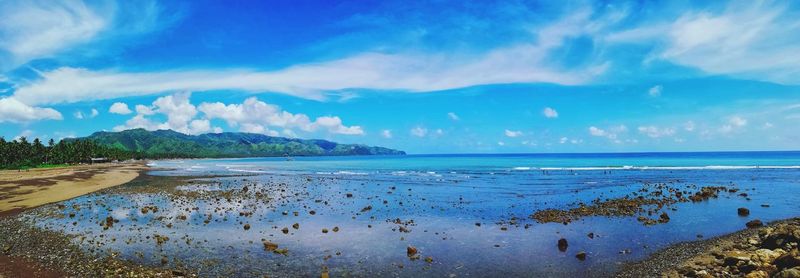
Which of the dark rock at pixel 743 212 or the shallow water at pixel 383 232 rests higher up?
the dark rock at pixel 743 212

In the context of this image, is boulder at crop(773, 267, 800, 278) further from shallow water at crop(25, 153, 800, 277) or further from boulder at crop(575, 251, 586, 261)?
boulder at crop(575, 251, 586, 261)

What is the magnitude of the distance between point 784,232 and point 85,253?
95.8 ft

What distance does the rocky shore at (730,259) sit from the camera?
1389cm

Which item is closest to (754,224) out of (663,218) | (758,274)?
(663,218)

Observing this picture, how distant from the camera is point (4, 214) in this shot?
98.1 feet

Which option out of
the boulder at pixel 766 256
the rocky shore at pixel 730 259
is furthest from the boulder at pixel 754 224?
the boulder at pixel 766 256

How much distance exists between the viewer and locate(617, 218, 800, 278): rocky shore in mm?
13891

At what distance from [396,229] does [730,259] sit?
601 inches

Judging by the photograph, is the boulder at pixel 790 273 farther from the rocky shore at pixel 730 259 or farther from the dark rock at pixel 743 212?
the dark rock at pixel 743 212

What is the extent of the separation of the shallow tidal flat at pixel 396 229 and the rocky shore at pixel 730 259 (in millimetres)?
1031

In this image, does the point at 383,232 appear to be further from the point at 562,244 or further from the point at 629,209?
the point at 629,209

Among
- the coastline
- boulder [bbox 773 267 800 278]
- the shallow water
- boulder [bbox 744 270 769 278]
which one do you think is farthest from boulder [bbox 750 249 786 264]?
the coastline

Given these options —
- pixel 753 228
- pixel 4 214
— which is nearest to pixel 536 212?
pixel 753 228

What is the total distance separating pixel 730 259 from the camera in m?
15.6
